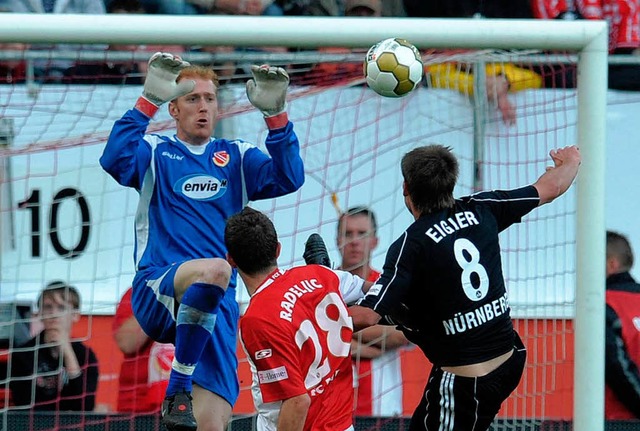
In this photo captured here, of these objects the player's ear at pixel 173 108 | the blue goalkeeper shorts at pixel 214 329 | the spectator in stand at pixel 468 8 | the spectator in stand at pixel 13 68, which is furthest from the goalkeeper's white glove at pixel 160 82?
the spectator in stand at pixel 468 8

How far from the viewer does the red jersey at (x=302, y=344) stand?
171 inches

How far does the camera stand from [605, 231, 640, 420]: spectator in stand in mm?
6574

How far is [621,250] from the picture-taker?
6.89m

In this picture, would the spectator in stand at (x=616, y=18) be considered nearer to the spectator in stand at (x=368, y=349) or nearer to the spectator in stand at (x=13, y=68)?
the spectator in stand at (x=368, y=349)

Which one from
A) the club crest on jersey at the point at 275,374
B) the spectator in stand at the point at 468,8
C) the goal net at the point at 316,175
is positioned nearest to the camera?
the club crest on jersey at the point at 275,374

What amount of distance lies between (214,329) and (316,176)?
1.94m

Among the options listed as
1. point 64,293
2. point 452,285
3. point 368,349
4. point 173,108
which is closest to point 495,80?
point 368,349

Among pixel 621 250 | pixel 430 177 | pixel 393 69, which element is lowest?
pixel 621 250

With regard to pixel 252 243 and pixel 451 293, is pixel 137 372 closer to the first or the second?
pixel 252 243

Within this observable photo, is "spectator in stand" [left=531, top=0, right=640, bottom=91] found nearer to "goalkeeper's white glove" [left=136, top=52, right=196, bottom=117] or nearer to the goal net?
the goal net

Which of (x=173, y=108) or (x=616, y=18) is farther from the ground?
(x=616, y=18)

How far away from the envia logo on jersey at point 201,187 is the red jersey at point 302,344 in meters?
0.94

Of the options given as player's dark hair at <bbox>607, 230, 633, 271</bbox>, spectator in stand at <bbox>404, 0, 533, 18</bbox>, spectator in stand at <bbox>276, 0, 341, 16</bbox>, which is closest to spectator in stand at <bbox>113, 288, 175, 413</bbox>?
spectator in stand at <bbox>276, 0, 341, 16</bbox>

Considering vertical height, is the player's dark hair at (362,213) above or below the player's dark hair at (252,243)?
above
